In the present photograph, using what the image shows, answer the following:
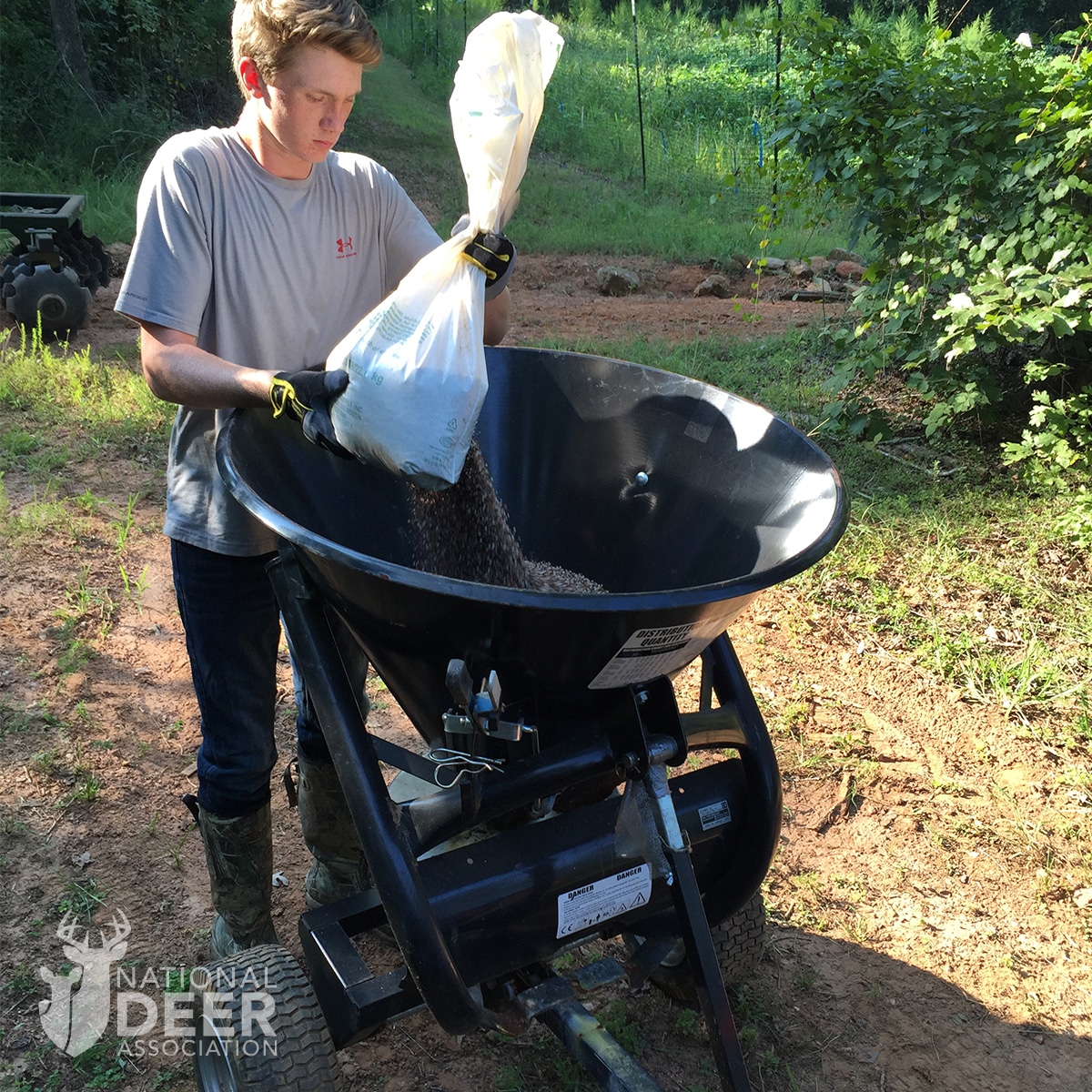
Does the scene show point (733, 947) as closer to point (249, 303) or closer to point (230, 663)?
point (230, 663)

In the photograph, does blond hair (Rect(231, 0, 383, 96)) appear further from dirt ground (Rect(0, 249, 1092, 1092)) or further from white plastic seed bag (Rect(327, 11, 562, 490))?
dirt ground (Rect(0, 249, 1092, 1092))

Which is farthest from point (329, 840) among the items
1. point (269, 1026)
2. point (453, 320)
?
point (453, 320)

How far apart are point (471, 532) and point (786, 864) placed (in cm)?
137

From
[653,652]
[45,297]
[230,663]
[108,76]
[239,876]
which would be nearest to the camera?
[653,652]

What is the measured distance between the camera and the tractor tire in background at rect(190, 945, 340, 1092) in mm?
1455

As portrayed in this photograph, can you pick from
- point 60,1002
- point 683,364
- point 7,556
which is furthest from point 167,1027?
point 683,364

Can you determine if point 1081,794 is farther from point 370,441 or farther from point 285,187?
point 285,187

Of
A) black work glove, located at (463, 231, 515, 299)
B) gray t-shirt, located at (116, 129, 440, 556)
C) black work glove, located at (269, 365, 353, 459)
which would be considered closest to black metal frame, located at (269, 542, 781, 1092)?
black work glove, located at (269, 365, 353, 459)

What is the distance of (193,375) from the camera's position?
58.5 inches

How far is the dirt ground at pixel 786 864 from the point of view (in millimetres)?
1973

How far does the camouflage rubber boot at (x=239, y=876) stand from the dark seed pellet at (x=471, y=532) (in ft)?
2.17

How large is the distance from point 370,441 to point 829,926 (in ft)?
5.39

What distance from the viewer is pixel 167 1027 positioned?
6.46 ft

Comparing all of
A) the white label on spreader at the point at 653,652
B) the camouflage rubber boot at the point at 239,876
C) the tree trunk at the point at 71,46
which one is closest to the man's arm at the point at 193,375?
the white label on spreader at the point at 653,652
